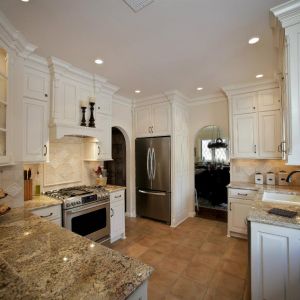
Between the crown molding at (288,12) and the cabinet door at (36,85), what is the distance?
2686 millimetres

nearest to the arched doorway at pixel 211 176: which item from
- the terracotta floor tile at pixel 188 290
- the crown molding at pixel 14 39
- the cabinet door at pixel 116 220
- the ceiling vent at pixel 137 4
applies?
the cabinet door at pixel 116 220

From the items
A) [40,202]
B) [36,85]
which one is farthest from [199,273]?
[36,85]

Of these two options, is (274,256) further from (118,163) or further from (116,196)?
(118,163)

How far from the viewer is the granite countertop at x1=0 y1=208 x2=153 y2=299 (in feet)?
2.59

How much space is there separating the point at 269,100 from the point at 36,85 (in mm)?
3724

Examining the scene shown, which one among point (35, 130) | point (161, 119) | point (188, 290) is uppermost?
point (161, 119)

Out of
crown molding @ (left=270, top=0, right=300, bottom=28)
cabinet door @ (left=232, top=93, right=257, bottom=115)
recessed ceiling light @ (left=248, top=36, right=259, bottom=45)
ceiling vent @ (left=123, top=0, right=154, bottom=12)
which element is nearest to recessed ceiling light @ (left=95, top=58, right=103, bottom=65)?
ceiling vent @ (left=123, top=0, right=154, bottom=12)

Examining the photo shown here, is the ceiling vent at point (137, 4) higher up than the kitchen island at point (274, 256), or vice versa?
the ceiling vent at point (137, 4)

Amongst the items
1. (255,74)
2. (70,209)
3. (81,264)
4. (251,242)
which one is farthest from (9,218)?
(255,74)

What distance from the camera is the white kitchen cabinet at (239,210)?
124 inches

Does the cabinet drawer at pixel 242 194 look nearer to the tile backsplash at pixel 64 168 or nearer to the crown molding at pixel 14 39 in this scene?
the tile backsplash at pixel 64 168

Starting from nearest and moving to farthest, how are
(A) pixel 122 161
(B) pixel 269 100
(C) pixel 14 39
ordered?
(C) pixel 14 39
(B) pixel 269 100
(A) pixel 122 161

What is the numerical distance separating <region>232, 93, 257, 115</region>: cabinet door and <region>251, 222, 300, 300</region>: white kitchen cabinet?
97.9 inches

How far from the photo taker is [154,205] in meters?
4.08
